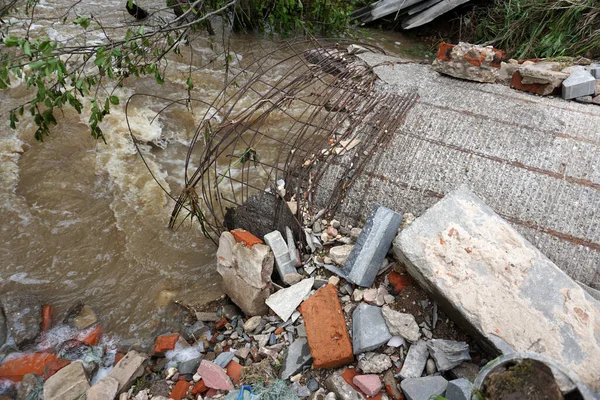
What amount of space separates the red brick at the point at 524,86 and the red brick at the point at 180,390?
3210 millimetres

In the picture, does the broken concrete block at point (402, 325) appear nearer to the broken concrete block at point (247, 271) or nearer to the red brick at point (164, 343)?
the broken concrete block at point (247, 271)

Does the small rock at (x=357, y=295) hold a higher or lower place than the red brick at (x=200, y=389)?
higher

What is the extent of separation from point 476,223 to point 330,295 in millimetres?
883

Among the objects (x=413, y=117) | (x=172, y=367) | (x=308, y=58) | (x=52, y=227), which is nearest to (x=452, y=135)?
(x=413, y=117)

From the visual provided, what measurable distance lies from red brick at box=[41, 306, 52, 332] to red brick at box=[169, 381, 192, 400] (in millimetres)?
1319

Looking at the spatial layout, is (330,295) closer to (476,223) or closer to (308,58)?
(476,223)

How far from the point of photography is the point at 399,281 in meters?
2.35

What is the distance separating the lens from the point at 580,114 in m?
2.87

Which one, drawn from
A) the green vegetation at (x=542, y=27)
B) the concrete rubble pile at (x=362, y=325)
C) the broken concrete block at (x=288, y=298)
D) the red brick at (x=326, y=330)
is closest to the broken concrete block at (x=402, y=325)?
the concrete rubble pile at (x=362, y=325)

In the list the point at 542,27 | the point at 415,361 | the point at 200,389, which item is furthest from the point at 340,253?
the point at 542,27

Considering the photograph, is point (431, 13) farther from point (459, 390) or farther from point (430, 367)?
point (459, 390)

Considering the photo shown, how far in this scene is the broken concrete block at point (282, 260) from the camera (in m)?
2.58

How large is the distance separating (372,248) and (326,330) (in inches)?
21.2

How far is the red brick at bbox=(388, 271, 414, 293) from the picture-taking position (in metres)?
2.33
